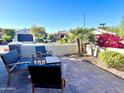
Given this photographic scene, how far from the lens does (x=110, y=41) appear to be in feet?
32.8

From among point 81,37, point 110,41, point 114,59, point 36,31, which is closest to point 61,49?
point 81,37

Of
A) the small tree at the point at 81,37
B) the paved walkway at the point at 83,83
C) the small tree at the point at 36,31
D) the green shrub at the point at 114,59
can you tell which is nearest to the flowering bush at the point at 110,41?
the small tree at the point at 81,37

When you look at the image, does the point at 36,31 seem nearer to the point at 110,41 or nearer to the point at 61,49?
the point at 61,49

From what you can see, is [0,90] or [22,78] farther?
[22,78]

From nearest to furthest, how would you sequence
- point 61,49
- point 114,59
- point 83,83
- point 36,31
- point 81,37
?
point 83,83 < point 114,59 < point 81,37 < point 61,49 < point 36,31

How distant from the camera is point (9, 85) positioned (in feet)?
14.9

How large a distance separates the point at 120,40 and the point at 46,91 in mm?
7084

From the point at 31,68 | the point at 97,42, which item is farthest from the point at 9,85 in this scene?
the point at 97,42

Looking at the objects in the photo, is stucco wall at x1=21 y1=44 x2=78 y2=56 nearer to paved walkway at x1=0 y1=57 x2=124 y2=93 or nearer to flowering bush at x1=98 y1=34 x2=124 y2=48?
flowering bush at x1=98 y1=34 x2=124 y2=48

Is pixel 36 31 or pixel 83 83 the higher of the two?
pixel 36 31

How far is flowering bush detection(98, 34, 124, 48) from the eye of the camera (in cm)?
978

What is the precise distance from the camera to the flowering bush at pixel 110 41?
9.78m

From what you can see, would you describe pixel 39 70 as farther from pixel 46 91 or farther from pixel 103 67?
pixel 103 67

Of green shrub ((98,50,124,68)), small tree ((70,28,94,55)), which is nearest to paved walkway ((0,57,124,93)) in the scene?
green shrub ((98,50,124,68))
